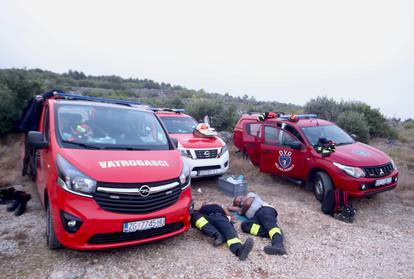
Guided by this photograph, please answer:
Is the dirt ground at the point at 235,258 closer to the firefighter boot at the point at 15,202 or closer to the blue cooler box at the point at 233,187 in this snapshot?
the firefighter boot at the point at 15,202

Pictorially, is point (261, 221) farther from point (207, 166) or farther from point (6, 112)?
point (6, 112)

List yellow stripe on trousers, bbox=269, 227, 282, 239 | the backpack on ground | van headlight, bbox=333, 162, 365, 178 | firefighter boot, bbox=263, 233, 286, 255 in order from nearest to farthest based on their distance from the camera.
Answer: firefighter boot, bbox=263, 233, 286, 255 < yellow stripe on trousers, bbox=269, 227, 282, 239 < the backpack on ground < van headlight, bbox=333, 162, 365, 178

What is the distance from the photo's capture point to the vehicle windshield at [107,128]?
3.79m

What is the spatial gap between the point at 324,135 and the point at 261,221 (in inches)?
125

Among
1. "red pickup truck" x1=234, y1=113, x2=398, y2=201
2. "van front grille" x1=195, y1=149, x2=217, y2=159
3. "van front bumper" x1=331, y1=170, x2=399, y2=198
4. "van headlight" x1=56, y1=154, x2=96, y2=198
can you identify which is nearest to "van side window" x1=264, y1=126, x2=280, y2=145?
"red pickup truck" x1=234, y1=113, x2=398, y2=201

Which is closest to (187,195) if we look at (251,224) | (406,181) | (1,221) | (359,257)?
(251,224)

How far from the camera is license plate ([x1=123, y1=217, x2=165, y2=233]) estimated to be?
316cm

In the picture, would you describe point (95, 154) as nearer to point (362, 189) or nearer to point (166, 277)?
point (166, 277)

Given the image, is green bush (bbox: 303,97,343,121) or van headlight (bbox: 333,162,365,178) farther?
green bush (bbox: 303,97,343,121)

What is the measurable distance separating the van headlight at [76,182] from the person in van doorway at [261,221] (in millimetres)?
2343

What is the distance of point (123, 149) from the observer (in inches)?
150

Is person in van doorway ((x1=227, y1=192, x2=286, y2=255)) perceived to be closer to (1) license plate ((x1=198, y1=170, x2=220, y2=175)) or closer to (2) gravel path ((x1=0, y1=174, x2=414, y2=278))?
(2) gravel path ((x1=0, y1=174, x2=414, y2=278))

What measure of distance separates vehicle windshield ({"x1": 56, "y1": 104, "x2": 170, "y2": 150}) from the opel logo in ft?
2.64

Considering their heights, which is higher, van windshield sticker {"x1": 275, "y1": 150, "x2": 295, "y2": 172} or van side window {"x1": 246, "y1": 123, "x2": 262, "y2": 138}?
van side window {"x1": 246, "y1": 123, "x2": 262, "y2": 138}
